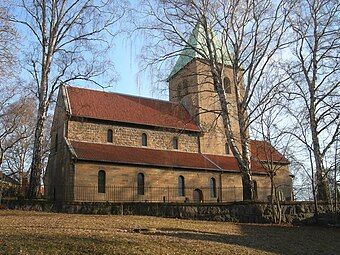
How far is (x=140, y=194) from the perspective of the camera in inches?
1097

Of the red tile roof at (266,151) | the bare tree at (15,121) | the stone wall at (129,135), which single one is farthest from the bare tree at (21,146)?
the red tile roof at (266,151)

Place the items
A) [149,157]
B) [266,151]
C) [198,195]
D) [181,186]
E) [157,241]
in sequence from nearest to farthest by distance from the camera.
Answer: [157,241] → [266,151] → [149,157] → [181,186] → [198,195]

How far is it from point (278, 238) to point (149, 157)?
15971mm

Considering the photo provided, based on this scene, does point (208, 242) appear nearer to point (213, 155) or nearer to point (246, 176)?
point (246, 176)

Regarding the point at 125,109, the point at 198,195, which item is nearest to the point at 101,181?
the point at 125,109

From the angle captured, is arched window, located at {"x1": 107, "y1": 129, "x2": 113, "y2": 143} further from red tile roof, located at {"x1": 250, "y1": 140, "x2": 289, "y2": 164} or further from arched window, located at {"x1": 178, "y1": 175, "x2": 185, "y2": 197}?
red tile roof, located at {"x1": 250, "y1": 140, "x2": 289, "y2": 164}

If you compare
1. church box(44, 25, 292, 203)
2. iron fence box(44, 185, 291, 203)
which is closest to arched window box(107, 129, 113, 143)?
church box(44, 25, 292, 203)

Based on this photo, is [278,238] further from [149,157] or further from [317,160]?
[149,157]

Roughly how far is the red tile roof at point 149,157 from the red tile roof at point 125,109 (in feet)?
7.38

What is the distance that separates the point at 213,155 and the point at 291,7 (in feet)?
52.1

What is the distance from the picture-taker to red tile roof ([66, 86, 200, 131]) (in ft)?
96.3

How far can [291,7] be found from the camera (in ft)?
66.5

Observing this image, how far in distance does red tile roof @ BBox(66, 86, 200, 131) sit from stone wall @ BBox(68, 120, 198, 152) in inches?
23.3

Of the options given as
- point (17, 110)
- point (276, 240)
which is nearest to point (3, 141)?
point (17, 110)
